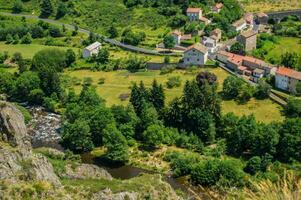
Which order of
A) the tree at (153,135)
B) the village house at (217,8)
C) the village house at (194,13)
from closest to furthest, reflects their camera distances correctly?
Answer: 1. the tree at (153,135)
2. the village house at (194,13)
3. the village house at (217,8)

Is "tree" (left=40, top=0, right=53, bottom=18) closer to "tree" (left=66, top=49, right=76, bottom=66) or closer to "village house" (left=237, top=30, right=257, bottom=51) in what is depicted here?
"tree" (left=66, top=49, right=76, bottom=66)

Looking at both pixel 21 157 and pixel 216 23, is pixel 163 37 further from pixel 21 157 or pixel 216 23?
pixel 21 157

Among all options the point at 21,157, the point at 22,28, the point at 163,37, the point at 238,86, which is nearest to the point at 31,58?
the point at 22,28

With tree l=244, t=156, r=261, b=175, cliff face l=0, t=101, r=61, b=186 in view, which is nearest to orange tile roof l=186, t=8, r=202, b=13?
tree l=244, t=156, r=261, b=175

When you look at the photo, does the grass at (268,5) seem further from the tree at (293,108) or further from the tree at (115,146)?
the tree at (115,146)

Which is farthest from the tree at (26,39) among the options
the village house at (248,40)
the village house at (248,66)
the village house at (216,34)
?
the village house at (248,40)

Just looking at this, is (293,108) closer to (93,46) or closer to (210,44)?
(210,44)
